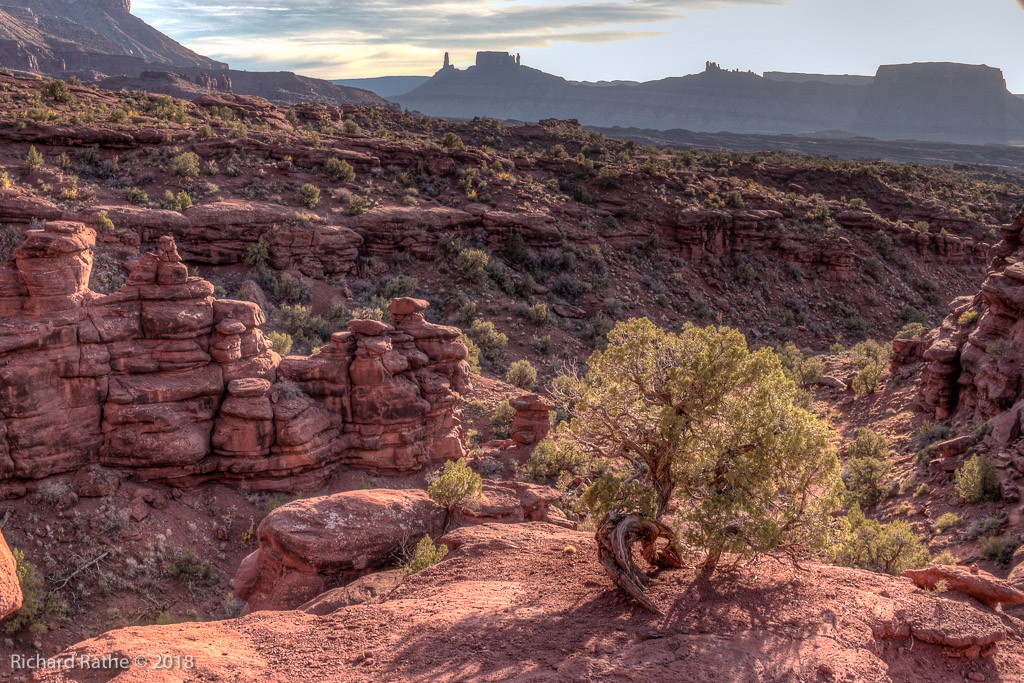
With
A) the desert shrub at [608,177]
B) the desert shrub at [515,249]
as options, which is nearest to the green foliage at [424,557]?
the desert shrub at [515,249]

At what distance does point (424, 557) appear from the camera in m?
11.2

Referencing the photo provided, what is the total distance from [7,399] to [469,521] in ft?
32.3

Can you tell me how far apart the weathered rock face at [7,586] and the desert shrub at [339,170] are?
32723 millimetres

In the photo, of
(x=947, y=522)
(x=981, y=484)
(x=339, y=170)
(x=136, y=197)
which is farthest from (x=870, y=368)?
(x=136, y=197)

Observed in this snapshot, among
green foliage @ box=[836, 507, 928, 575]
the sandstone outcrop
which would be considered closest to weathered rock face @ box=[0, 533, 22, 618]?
the sandstone outcrop

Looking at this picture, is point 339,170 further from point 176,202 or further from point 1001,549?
point 1001,549

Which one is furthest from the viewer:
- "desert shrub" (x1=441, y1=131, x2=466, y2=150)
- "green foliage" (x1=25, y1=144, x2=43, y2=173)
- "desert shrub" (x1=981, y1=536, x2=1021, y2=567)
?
"desert shrub" (x1=441, y1=131, x2=466, y2=150)

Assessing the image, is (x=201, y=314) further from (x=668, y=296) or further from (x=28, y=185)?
(x=668, y=296)

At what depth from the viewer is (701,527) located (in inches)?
365

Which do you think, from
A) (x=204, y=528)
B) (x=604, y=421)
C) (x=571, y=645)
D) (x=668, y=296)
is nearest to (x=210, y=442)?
(x=204, y=528)

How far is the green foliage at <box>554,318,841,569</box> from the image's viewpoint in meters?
9.20

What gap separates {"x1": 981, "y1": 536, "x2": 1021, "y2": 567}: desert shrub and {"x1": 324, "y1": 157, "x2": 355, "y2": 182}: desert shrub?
33.5 metres

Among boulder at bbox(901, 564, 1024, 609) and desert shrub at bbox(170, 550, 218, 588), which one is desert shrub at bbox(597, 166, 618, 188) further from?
boulder at bbox(901, 564, 1024, 609)

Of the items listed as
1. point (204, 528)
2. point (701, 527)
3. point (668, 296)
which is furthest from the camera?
point (668, 296)
